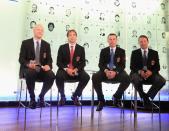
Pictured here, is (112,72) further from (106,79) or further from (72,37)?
(72,37)

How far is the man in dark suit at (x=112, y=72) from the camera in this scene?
167 inches

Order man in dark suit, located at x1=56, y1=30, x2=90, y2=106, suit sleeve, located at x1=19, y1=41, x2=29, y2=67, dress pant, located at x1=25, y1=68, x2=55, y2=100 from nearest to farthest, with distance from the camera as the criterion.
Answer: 1. dress pant, located at x1=25, y1=68, x2=55, y2=100
2. suit sleeve, located at x1=19, y1=41, x2=29, y2=67
3. man in dark suit, located at x1=56, y1=30, x2=90, y2=106

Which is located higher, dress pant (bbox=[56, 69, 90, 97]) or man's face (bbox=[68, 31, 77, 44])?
man's face (bbox=[68, 31, 77, 44])

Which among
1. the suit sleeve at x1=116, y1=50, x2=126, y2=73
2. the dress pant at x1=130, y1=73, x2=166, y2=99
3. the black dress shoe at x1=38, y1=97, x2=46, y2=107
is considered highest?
the suit sleeve at x1=116, y1=50, x2=126, y2=73

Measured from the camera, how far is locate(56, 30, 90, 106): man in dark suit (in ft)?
13.6

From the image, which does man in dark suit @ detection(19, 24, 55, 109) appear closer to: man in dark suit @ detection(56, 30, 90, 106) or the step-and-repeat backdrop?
man in dark suit @ detection(56, 30, 90, 106)

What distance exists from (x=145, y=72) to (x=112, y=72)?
515 mm

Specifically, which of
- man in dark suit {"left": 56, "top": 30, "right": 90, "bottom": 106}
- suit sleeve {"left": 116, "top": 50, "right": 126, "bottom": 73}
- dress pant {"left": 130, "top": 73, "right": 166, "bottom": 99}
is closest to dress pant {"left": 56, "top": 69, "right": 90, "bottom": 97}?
man in dark suit {"left": 56, "top": 30, "right": 90, "bottom": 106}

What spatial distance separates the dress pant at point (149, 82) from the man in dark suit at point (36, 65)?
122cm

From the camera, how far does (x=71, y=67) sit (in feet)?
14.3

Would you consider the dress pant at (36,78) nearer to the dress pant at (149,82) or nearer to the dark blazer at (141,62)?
the dress pant at (149,82)

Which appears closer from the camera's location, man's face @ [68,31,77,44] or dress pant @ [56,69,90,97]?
dress pant @ [56,69,90,97]

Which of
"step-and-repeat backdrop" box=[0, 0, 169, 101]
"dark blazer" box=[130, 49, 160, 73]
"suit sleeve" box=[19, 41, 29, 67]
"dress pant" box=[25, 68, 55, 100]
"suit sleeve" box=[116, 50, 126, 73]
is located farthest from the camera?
"step-and-repeat backdrop" box=[0, 0, 169, 101]

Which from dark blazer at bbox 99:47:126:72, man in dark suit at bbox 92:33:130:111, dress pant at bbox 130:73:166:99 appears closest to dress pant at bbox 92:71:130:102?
man in dark suit at bbox 92:33:130:111
